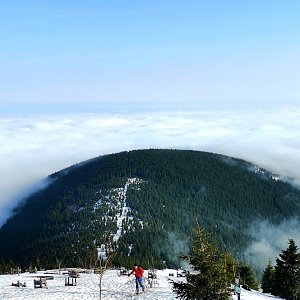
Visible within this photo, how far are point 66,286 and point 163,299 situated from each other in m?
12.9

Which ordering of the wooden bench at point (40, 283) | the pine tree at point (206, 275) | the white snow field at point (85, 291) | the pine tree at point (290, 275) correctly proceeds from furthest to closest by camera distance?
1. the pine tree at point (290, 275)
2. the wooden bench at point (40, 283)
3. the white snow field at point (85, 291)
4. the pine tree at point (206, 275)

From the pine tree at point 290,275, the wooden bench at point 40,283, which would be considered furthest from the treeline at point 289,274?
the wooden bench at point 40,283

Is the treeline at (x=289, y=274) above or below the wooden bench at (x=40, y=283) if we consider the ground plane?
below

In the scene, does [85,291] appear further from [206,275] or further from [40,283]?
[206,275]

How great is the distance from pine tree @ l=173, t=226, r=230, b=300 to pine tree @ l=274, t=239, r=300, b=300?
39.8 metres

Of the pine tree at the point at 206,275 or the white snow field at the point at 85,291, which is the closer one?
the pine tree at the point at 206,275

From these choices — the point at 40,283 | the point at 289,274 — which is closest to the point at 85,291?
the point at 40,283

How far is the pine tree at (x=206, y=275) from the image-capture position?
28672 millimetres

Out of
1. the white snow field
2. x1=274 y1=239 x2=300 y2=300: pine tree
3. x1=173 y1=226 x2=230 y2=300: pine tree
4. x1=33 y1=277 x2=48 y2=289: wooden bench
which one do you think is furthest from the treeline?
x1=173 y1=226 x2=230 y2=300: pine tree

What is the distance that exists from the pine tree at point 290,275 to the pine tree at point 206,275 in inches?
1567

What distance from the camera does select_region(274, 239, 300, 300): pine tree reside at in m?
64.5

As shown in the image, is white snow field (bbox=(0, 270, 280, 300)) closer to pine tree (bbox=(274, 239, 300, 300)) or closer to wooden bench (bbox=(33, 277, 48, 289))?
wooden bench (bbox=(33, 277, 48, 289))

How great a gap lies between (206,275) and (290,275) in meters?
41.1

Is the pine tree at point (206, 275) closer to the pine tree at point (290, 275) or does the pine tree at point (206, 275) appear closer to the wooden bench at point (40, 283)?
the wooden bench at point (40, 283)
